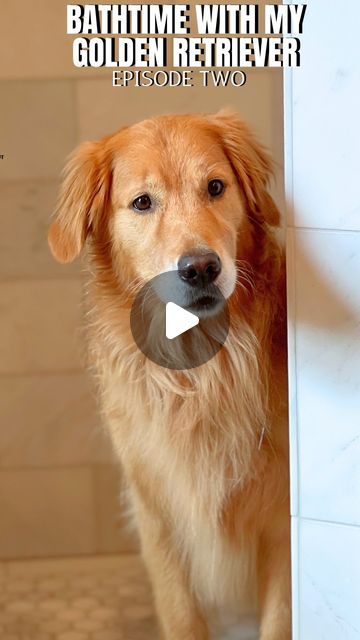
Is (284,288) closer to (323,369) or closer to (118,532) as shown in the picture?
(323,369)

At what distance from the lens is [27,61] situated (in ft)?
3.37

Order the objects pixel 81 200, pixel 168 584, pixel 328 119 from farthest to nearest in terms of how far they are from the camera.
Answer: pixel 168 584 < pixel 81 200 < pixel 328 119

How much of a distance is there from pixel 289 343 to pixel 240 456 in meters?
0.15

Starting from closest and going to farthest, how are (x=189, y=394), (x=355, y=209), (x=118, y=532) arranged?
(x=355, y=209) → (x=189, y=394) → (x=118, y=532)

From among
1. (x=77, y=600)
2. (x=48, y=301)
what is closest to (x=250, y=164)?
(x=48, y=301)

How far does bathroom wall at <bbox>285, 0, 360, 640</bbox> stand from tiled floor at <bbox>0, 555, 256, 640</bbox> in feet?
0.67

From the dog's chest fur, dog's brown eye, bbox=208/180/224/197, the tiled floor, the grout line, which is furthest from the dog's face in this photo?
the tiled floor

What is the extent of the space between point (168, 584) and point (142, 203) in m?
0.44

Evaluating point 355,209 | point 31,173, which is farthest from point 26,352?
point 355,209

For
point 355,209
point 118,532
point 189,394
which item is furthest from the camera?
point 118,532

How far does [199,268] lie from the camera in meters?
0.84

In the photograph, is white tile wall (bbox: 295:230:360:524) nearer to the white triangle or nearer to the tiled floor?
the white triangle
